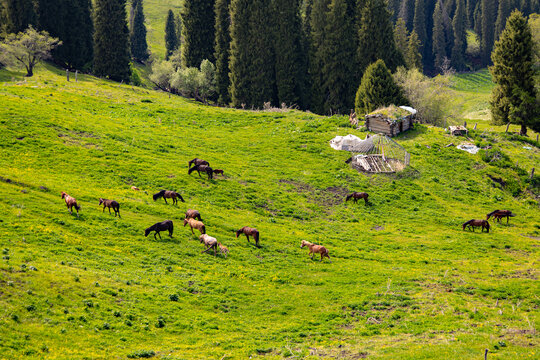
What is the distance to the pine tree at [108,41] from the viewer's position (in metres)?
105

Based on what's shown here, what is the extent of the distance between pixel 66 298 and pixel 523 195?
48668 mm

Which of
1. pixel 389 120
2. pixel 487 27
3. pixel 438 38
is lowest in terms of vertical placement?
pixel 389 120

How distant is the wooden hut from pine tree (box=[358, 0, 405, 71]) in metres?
29.2

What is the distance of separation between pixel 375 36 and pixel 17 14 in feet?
229

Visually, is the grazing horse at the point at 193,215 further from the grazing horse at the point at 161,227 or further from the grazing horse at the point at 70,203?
the grazing horse at the point at 70,203

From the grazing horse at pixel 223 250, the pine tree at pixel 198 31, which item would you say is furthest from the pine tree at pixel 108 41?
the grazing horse at pixel 223 250

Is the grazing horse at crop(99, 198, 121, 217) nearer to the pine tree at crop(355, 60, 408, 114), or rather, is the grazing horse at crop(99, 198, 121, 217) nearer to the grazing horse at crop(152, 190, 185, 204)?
the grazing horse at crop(152, 190, 185, 204)

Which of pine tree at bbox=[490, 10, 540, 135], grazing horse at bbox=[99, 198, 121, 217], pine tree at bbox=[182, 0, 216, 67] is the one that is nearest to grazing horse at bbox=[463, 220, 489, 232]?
grazing horse at bbox=[99, 198, 121, 217]

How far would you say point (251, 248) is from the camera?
35406 millimetres

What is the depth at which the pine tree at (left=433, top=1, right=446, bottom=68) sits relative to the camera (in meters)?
185

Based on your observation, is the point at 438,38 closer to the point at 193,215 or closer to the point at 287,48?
the point at 287,48

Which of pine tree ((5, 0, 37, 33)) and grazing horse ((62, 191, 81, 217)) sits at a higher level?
pine tree ((5, 0, 37, 33))

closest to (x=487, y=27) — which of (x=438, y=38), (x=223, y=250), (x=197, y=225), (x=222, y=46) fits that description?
(x=438, y=38)

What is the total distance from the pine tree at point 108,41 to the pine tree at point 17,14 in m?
13.8
